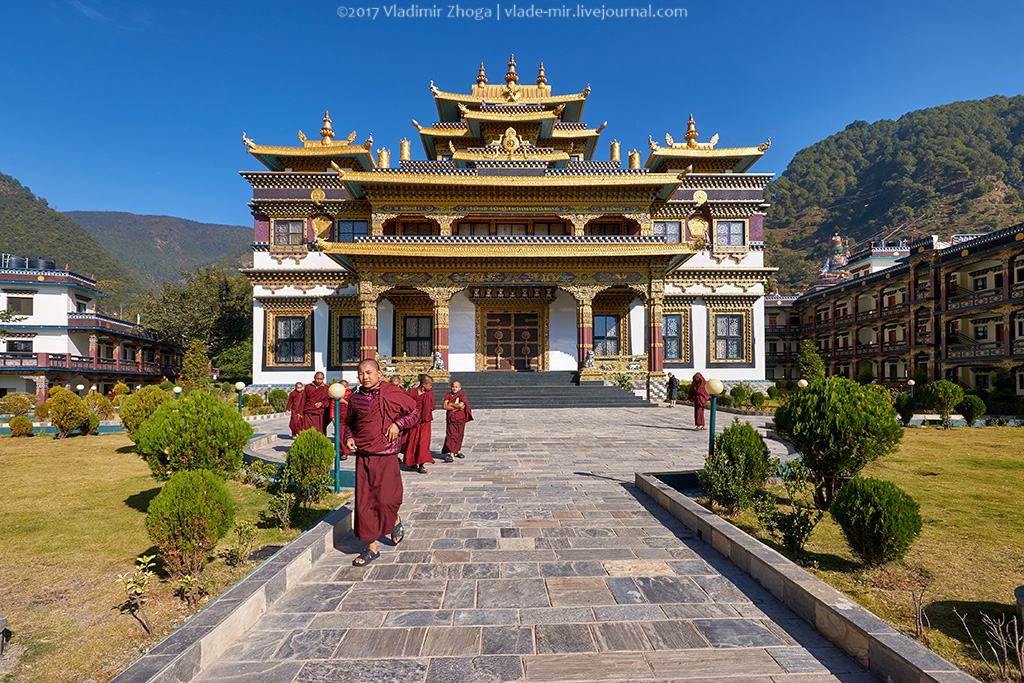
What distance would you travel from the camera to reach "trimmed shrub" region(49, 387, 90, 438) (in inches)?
542

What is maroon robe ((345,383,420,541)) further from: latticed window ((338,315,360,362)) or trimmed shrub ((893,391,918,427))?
latticed window ((338,315,360,362))

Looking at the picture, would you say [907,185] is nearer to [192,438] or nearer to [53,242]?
[192,438]

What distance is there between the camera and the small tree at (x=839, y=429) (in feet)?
18.2

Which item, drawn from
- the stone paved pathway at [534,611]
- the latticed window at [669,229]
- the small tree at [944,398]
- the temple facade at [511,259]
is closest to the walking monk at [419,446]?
the stone paved pathway at [534,611]

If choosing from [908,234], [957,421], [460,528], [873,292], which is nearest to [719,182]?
[957,421]

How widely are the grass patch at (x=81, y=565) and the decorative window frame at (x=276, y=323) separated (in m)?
14.7

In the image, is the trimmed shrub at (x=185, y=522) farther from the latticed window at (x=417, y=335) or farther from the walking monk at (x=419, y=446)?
the latticed window at (x=417, y=335)

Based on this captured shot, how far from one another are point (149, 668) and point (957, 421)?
20.8 m

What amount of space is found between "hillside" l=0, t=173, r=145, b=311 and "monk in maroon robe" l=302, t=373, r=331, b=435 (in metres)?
62.8

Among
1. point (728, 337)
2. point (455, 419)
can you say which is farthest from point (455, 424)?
point (728, 337)

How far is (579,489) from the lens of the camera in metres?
6.96

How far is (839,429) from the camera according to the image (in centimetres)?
Result: 559

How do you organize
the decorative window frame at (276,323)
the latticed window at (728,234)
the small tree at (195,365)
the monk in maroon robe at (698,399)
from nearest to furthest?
the monk in maroon robe at (698,399) < the decorative window frame at (276,323) < the small tree at (195,365) < the latticed window at (728,234)

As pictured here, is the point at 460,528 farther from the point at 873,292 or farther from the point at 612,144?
the point at 873,292
